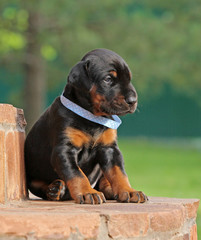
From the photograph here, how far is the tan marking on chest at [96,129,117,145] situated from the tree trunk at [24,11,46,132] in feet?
28.7

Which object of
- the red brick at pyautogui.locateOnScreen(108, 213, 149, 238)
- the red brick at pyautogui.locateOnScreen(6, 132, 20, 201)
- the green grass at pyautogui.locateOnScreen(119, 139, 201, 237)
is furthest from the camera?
the green grass at pyautogui.locateOnScreen(119, 139, 201, 237)

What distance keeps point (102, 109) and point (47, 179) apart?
0.72 m

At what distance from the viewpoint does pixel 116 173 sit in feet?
11.5

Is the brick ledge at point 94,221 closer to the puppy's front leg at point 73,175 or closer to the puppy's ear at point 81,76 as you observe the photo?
the puppy's front leg at point 73,175

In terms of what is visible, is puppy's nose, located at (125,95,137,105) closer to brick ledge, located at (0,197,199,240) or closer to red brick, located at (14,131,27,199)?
brick ledge, located at (0,197,199,240)

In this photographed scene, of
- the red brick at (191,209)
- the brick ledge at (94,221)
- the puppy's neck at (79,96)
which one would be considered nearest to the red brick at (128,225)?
the brick ledge at (94,221)

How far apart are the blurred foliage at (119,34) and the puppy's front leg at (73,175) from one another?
25.2 feet

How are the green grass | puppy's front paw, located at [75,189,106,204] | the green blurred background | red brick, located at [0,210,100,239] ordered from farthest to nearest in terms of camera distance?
the green blurred background, the green grass, puppy's front paw, located at [75,189,106,204], red brick, located at [0,210,100,239]

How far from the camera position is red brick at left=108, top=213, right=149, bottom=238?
288 centimetres

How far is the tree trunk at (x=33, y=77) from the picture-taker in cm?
1216

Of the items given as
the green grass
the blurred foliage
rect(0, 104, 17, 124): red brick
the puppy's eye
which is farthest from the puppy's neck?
the blurred foliage

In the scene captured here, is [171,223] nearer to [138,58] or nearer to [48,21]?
[138,58]

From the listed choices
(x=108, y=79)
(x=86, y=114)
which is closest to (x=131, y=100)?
(x=108, y=79)

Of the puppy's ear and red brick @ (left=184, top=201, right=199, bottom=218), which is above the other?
the puppy's ear
